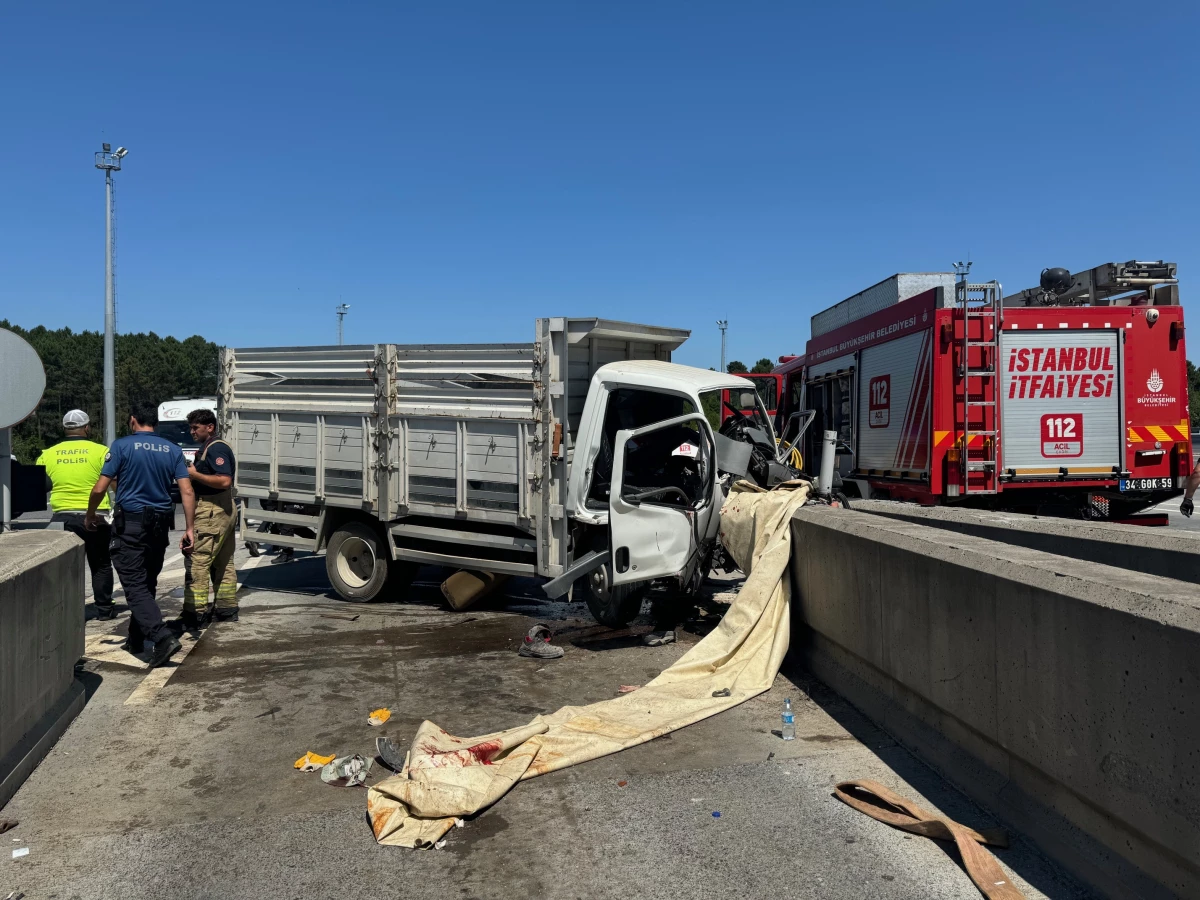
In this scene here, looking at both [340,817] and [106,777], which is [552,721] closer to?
[340,817]

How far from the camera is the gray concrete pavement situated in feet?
11.5

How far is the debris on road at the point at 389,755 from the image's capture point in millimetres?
4664

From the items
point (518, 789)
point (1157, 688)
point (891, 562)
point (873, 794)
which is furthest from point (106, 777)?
point (1157, 688)

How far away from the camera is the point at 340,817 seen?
4.14 metres

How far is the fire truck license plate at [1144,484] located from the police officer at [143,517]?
9429mm

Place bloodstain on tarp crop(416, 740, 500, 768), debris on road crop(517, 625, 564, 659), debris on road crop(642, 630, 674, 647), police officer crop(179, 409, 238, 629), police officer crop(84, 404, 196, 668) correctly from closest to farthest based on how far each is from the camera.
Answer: bloodstain on tarp crop(416, 740, 500, 768)
police officer crop(84, 404, 196, 668)
debris on road crop(517, 625, 564, 659)
debris on road crop(642, 630, 674, 647)
police officer crop(179, 409, 238, 629)

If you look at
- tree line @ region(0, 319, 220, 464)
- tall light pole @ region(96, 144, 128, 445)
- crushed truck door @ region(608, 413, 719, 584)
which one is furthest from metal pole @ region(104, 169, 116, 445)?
tree line @ region(0, 319, 220, 464)

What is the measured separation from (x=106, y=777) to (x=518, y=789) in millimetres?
2129

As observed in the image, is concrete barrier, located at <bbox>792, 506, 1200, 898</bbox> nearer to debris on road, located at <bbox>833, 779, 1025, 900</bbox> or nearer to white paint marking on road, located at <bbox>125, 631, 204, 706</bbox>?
debris on road, located at <bbox>833, 779, 1025, 900</bbox>

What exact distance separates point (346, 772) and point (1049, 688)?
128 inches

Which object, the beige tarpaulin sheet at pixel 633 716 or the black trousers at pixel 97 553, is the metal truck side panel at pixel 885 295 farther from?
the black trousers at pixel 97 553

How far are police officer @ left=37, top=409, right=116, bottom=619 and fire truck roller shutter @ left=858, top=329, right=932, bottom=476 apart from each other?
834cm

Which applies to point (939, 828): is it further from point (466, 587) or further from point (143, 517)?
point (143, 517)

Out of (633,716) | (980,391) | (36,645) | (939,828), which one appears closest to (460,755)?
(633,716)
